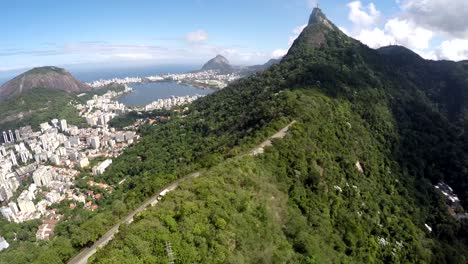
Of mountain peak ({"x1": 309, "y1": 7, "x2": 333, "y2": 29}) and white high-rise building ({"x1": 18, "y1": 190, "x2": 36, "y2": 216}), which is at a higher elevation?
mountain peak ({"x1": 309, "y1": 7, "x2": 333, "y2": 29})

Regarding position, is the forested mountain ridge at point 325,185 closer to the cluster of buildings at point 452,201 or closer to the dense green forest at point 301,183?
the dense green forest at point 301,183

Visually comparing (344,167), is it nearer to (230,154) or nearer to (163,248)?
(230,154)

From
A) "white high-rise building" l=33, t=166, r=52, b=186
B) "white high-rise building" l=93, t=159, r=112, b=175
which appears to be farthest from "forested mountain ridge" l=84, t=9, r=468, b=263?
"white high-rise building" l=33, t=166, r=52, b=186

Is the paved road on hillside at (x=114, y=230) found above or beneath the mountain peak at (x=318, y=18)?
beneath

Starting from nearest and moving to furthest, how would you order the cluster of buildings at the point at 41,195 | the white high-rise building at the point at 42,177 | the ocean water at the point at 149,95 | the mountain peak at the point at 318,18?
the cluster of buildings at the point at 41,195, the white high-rise building at the point at 42,177, the mountain peak at the point at 318,18, the ocean water at the point at 149,95

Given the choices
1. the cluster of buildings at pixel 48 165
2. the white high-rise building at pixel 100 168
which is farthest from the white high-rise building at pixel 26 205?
the white high-rise building at pixel 100 168

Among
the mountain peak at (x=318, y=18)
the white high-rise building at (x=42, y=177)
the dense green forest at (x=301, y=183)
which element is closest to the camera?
the dense green forest at (x=301, y=183)

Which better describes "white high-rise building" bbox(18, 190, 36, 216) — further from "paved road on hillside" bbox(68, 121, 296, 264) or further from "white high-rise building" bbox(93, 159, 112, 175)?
"paved road on hillside" bbox(68, 121, 296, 264)

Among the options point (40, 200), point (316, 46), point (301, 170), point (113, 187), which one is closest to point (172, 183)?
point (301, 170)
